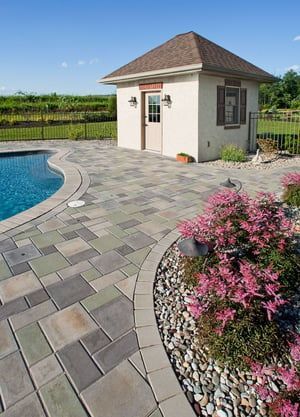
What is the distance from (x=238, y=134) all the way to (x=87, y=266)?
972 centimetres

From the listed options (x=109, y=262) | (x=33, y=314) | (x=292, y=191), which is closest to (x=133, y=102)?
(x=292, y=191)

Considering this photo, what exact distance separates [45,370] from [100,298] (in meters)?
0.96

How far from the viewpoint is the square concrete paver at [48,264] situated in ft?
12.0

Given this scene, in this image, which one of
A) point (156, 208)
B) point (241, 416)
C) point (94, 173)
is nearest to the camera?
point (241, 416)

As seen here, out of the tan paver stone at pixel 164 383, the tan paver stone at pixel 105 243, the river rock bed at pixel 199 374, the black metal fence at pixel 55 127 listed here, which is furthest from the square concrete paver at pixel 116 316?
the black metal fence at pixel 55 127

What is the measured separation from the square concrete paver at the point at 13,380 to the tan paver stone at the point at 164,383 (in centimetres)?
88

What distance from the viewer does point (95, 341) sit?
258 cm

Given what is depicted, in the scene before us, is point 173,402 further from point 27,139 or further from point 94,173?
point 27,139

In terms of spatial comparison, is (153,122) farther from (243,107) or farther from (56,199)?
(56,199)

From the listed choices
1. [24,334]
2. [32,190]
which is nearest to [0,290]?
[24,334]

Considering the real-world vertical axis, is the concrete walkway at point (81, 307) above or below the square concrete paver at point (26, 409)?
above

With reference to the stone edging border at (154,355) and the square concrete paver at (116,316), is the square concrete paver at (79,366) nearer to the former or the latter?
the square concrete paver at (116,316)

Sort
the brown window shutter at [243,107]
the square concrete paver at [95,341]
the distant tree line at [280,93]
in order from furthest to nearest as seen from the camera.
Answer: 1. the distant tree line at [280,93]
2. the brown window shutter at [243,107]
3. the square concrete paver at [95,341]

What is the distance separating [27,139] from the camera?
16.9 metres
